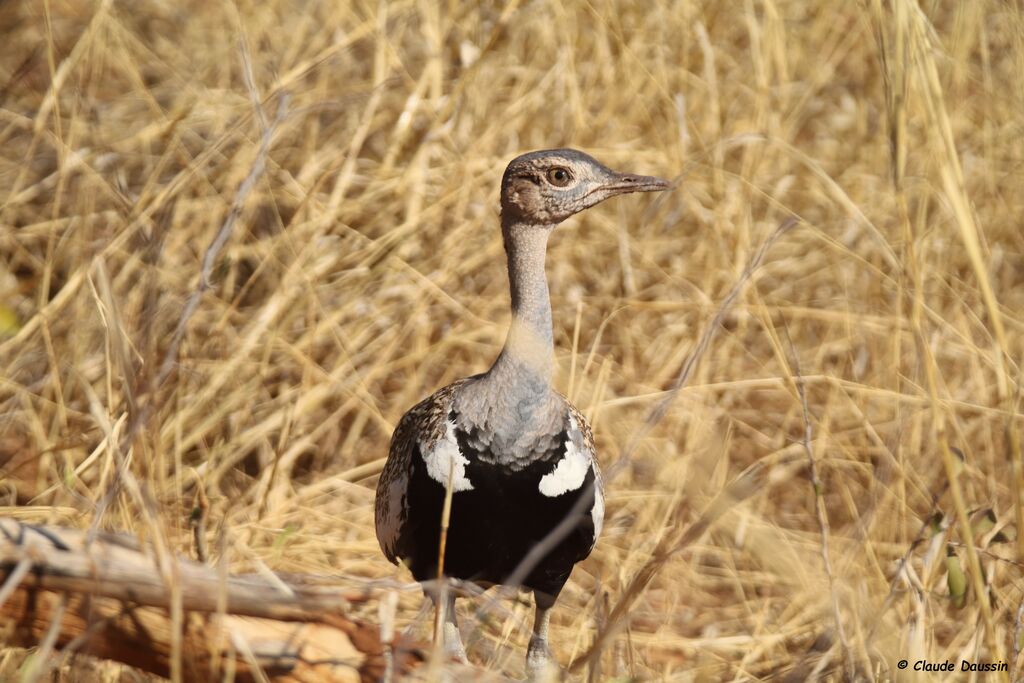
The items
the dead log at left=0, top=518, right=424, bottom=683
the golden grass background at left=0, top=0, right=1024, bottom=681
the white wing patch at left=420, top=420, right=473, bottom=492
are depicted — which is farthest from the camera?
the golden grass background at left=0, top=0, right=1024, bottom=681

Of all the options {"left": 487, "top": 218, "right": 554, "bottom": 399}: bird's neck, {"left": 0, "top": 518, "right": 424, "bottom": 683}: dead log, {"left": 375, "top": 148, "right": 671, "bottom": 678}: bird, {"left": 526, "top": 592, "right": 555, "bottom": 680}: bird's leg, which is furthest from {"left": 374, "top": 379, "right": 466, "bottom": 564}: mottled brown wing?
{"left": 0, "top": 518, "right": 424, "bottom": 683}: dead log

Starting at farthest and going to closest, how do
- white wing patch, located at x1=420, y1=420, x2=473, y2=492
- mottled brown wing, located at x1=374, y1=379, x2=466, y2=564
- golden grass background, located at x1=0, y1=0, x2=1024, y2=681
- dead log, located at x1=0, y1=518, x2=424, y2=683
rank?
1. golden grass background, located at x1=0, y1=0, x2=1024, y2=681
2. mottled brown wing, located at x1=374, y1=379, x2=466, y2=564
3. white wing patch, located at x1=420, y1=420, x2=473, y2=492
4. dead log, located at x1=0, y1=518, x2=424, y2=683

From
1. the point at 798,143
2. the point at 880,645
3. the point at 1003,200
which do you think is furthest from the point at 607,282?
the point at 880,645

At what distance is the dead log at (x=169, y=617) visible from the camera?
1.95 m

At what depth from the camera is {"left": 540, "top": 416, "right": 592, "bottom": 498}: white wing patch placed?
2.87m

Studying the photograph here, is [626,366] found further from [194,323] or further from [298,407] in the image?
[194,323]

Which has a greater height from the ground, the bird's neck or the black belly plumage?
the bird's neck

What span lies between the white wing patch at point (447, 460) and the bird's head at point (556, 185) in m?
0.59

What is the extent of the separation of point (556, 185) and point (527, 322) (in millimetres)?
362

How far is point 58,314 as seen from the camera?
3.92 metres

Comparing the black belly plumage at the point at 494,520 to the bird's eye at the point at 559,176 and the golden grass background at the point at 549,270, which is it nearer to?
the golden grass background at the point at 549,270

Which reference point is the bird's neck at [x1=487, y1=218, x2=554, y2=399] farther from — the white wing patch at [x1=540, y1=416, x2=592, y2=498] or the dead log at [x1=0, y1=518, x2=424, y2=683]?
the dead log at [x1=0, y1=518, x2=424, y2=683]

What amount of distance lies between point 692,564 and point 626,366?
0.92 meters

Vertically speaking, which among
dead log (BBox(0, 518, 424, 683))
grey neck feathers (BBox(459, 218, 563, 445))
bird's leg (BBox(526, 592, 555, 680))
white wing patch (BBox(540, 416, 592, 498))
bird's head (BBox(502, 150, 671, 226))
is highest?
bird's head (BBox(502, 150, 671, 226))
